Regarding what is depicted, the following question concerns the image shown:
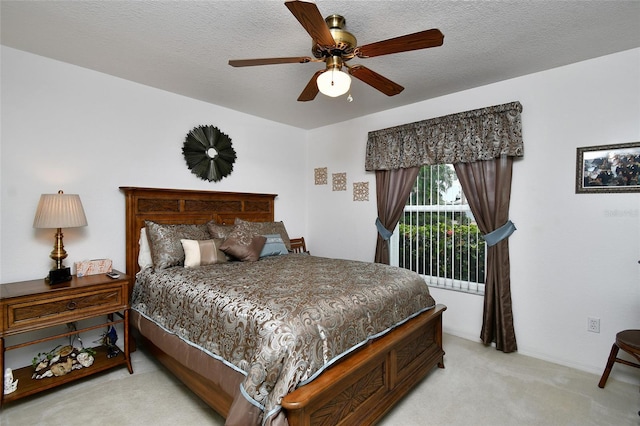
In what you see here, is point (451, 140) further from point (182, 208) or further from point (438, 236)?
point (182, 208)

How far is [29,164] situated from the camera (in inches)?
98.7

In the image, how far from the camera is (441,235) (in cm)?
346

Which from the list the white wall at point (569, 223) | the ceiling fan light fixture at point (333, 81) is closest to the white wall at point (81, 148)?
the ceiling fan light fixture at point (333, 81)

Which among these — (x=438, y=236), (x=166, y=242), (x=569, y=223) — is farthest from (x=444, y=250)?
(x=166, y=242)

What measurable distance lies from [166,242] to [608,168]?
388cm

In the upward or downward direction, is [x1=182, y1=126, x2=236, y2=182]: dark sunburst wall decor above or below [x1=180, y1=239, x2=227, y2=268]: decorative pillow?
above

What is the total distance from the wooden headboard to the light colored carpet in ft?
3.61

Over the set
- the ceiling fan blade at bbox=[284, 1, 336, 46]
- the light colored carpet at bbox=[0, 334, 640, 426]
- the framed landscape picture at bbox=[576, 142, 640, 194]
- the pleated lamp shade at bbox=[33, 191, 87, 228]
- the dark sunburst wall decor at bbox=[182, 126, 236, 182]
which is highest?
the ceiling fan blade at bbox=[284, 1, 336, 46]

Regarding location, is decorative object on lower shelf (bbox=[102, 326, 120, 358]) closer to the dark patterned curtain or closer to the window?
the window

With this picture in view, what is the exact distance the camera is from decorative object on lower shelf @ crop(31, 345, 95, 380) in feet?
7.52

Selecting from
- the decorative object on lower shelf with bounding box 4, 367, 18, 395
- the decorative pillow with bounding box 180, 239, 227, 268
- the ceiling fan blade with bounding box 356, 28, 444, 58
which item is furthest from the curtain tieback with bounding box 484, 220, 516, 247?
the decorative object on lower shelf with bounding box 4, 367, 18, 395

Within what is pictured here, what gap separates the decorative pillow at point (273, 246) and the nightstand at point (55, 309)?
51.5 inches

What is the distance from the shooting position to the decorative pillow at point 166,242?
276 centimetres

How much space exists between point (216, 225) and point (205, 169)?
2.44 feet
